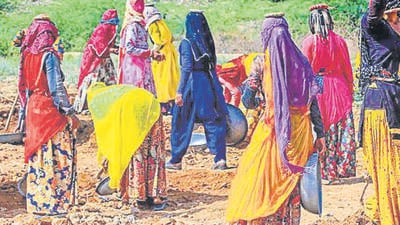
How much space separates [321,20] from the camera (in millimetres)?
8086

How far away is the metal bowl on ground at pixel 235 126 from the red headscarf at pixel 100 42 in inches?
73.7

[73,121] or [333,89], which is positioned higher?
[333,89]

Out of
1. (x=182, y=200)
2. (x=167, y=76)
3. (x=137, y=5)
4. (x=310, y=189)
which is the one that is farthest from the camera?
(x=167, y=76)

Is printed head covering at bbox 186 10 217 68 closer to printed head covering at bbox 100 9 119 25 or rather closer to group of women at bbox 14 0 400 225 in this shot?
group of women at bbox 14 0 400 225

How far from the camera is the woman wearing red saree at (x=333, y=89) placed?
8102 millimetres

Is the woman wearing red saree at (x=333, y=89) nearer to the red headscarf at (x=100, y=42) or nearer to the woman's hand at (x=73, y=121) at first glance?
the woman's hand at (x=73, y=121)

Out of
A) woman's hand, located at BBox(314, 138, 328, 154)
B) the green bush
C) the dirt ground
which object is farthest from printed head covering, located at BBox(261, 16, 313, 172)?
the green bush

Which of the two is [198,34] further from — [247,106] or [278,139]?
[278,139]

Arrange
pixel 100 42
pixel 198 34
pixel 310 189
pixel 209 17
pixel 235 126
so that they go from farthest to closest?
pixel 209 17, pixel 100 42, pixel 235 126, pixel 198 34, pixel 310 189

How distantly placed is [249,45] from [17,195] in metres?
12.3

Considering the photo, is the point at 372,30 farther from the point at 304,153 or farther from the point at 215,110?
the point at 215,110

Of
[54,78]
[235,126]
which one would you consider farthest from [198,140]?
[54,78]

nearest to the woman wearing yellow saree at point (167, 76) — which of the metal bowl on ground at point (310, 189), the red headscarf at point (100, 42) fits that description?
the red headscarf at point (100, 42)

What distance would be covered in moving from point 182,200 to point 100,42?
142 inches
